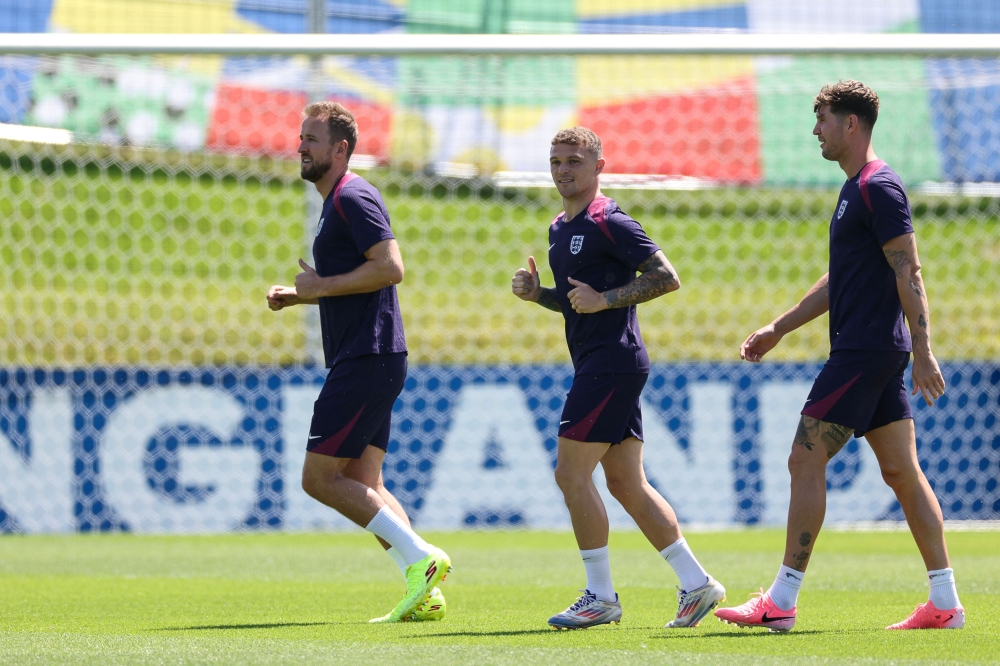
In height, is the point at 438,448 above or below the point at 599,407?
below

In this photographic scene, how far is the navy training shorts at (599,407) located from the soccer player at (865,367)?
65cm

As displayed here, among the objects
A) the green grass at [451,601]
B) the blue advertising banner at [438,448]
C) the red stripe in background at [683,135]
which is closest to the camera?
the green grass at [451,601]

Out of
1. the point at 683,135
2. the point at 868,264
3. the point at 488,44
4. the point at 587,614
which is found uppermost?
the point at 488,44

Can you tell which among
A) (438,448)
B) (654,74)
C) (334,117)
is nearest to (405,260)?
(654,74)

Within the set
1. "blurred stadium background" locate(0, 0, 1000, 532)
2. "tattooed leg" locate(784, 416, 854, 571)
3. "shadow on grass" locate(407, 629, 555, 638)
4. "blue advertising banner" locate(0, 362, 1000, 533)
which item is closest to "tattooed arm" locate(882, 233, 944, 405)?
"tattooed leg" locate(784, 416, 854, 571)

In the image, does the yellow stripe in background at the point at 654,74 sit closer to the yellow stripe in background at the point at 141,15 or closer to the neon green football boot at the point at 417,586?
the yellow stripe in background at the point at 141,15

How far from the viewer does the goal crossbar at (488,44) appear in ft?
24.9

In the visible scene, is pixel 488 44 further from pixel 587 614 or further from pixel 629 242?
pixel 587 614

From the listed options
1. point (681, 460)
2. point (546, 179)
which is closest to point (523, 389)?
point (681, 460)

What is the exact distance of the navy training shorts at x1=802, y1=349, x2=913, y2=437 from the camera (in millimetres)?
4324

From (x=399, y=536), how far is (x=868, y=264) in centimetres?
213

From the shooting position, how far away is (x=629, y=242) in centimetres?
462

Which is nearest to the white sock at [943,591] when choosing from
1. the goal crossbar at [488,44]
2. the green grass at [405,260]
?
the goal crossbar at [488,44]

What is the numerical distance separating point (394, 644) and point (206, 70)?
30.8ft
